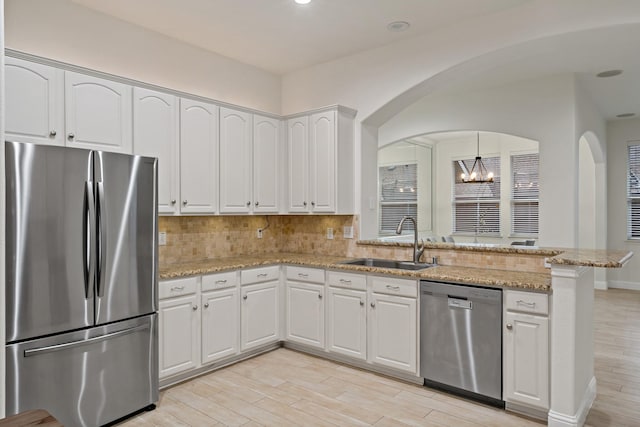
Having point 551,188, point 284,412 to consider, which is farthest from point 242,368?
point 551,188

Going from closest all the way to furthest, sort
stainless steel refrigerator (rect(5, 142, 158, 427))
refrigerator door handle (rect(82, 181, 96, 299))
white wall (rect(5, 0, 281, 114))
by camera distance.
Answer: stainless steel refrigerator (rect(5, 142, 158, 427)) < refrigerator door handle (rect(82, 181, 96, 299)) < white wall (rect(5, 0, 281, 114))

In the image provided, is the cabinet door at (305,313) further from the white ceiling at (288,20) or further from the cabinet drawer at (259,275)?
the white ceiling at (288,20)

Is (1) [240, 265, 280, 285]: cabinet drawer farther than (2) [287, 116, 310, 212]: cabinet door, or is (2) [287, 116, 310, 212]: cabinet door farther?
(2) [287, 116, 310, 212]: cabinet door

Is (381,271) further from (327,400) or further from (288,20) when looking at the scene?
(288,20)

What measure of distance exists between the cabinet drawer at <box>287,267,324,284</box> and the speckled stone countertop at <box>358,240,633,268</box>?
617mm

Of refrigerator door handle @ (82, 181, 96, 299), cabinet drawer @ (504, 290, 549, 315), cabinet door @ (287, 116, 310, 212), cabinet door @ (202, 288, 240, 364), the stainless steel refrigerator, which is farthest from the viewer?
cabinet door @ (287, 116, 310, 212)

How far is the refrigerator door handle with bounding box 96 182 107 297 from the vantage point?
2.58 meters

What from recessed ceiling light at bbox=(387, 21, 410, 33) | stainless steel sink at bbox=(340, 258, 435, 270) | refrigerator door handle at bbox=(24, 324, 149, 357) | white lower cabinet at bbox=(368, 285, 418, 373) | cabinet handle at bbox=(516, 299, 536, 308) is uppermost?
recessed ceiling light at bbox=(387, 21, 410, 33)

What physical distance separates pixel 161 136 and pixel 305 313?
6.62 feet

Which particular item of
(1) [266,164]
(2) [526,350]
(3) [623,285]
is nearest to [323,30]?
(1) [266,164]

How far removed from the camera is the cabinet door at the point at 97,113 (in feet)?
9.33

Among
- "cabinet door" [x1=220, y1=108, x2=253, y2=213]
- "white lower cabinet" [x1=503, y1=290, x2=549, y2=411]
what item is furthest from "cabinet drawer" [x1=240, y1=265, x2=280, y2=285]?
"white lower cabinet" [x1=503, y1=290, x2=549, y2=411]

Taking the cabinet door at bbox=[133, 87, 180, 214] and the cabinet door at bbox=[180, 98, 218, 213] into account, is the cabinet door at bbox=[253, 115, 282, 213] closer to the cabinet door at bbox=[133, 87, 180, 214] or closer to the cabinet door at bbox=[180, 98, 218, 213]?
the cabinet door at bbox=[180, 98, 218, 213]

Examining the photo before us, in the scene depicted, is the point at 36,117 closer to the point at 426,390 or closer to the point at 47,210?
the point at 47,210
